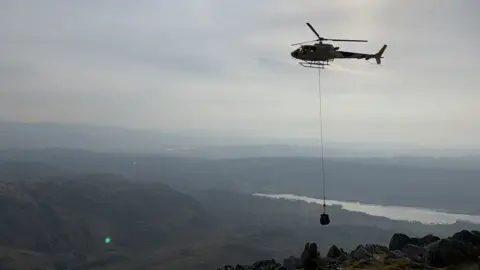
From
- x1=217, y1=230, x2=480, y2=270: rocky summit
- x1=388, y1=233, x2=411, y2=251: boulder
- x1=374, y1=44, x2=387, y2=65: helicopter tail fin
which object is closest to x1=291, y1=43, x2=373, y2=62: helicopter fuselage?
x1=374, y1=44, x2=387, y2=65: helicopter tail fin

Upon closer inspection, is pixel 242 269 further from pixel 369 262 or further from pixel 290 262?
pixel 369 262

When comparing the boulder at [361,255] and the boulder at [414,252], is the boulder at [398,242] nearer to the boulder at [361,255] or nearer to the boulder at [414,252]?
the boulder at [414,252]

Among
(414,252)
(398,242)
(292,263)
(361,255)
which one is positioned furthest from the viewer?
(398,242)

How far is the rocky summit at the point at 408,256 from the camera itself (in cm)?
3841

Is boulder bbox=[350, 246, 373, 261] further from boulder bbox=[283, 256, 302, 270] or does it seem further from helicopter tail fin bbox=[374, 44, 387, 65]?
helicopter tail fin bbox=[374, 44, 387, 65]

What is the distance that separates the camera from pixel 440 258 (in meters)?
38.6

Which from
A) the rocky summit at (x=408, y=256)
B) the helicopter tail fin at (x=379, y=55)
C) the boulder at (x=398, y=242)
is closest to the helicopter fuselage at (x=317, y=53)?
the helicopter tail fin at (x=379, y=55)

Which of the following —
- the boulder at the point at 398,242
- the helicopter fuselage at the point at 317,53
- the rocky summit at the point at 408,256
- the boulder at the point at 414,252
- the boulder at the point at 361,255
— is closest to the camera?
the rocky summit at the point at 408,256

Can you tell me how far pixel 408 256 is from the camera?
4478cm

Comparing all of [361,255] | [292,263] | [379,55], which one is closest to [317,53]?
[379,55]

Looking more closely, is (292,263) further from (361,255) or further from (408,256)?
(408,256)

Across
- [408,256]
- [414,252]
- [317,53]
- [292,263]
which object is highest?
[317,53]

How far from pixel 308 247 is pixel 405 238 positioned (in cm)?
1319

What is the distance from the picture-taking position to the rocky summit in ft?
126
